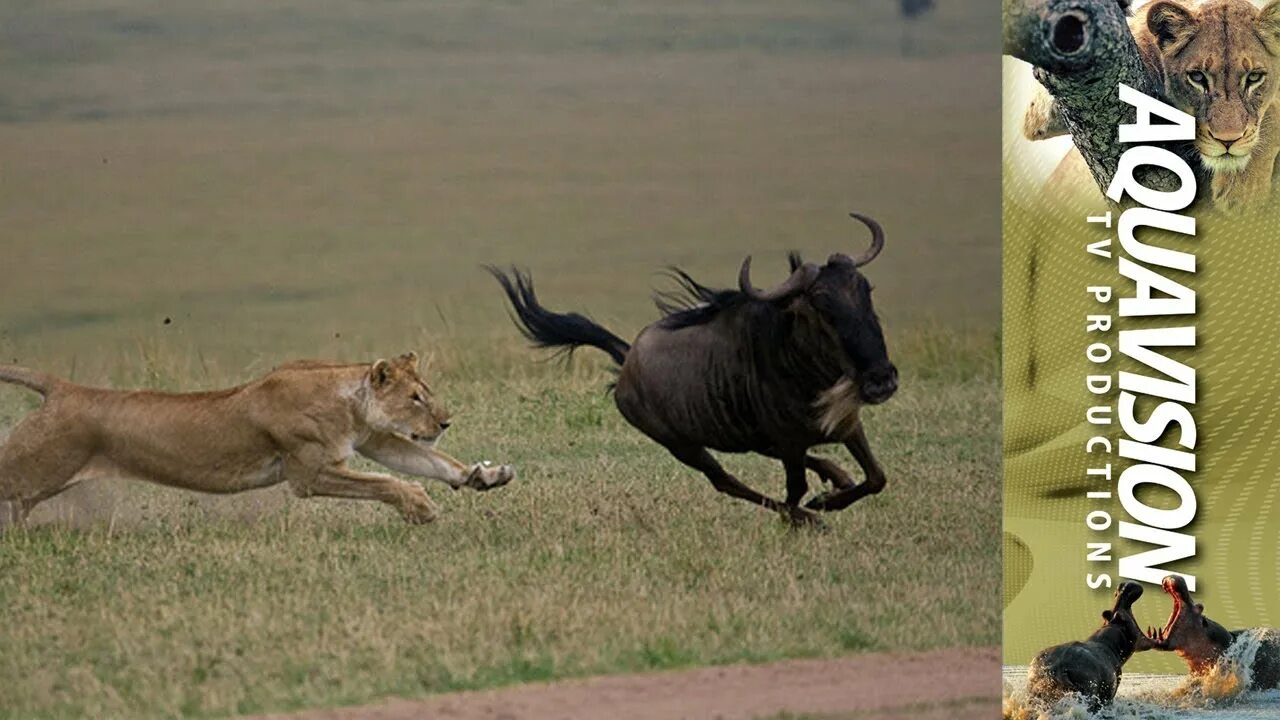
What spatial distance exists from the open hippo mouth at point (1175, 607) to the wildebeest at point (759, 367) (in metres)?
0.92

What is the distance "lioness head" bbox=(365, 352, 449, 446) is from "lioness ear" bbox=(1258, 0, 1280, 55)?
265cm

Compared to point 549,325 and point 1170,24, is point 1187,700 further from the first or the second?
point 549,325

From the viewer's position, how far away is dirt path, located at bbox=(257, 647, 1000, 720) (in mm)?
5363

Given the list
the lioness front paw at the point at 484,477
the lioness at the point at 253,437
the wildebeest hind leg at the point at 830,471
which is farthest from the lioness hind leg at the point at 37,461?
the wildebeest hind leg at the point at 830,471

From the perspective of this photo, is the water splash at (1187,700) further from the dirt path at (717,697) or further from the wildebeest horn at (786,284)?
the wildebeest horn at (786,284)

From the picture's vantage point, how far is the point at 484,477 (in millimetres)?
6238

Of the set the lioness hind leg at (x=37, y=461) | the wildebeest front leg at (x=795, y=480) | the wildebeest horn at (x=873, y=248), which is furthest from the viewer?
the wildebeest front leg at (x=795, y=480)

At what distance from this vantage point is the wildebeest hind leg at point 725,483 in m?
6.46

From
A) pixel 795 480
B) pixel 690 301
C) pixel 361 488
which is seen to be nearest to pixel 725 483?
pixel 795 480

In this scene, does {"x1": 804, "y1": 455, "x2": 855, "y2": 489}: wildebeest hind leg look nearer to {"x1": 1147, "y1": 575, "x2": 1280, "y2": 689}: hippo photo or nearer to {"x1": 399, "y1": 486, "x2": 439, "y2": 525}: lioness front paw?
{"x1": 1147, "y1": 575, "x2": 1280, "y2": 689}: hippo photo

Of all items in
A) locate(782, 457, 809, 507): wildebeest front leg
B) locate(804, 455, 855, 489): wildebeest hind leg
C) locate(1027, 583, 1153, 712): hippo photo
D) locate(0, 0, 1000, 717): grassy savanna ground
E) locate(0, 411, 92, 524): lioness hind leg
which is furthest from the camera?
locate(804, 455, 855, 489): wildebeest hind leg

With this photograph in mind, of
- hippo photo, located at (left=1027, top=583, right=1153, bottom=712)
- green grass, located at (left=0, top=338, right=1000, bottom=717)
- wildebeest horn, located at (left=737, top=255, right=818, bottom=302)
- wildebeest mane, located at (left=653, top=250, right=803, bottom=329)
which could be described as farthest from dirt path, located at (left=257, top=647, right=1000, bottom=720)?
wildebeest mane, located at (left=653, top=250, right=803, bottom=329)

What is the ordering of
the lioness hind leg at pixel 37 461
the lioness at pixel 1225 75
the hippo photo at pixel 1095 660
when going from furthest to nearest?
1. the hippo photo at pixel 1095 660
2. the lioness at pixel 1225 75
3. the lioness hind leg at pixel 37 461

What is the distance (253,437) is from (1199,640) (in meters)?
2.83
